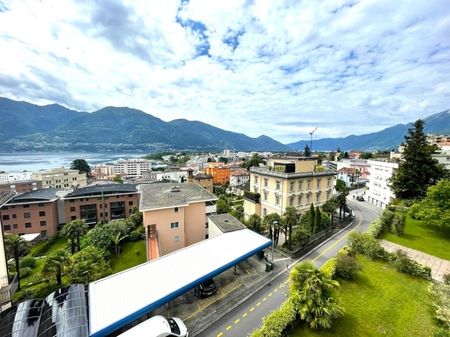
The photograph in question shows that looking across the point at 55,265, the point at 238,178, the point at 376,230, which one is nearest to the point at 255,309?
the point at 55,265

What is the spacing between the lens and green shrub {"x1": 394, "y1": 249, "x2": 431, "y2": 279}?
61.9 feet

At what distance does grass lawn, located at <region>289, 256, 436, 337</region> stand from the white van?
7005mm

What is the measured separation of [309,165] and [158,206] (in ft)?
90.6

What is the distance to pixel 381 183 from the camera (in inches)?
2098

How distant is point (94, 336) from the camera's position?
12008 millimetres

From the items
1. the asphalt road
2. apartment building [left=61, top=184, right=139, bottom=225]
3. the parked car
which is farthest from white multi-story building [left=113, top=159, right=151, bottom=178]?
the asphalt road

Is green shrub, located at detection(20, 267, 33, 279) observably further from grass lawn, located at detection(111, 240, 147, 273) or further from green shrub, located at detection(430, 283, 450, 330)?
A: green shrub, located at detection(430, 283, 450, 330)

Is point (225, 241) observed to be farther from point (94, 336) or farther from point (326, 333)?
point (94, 336)

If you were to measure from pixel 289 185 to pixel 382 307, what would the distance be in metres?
21.1

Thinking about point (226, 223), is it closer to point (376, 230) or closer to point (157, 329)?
point (157, 329)

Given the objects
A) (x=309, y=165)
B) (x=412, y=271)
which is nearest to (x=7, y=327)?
(x=412, y=271)

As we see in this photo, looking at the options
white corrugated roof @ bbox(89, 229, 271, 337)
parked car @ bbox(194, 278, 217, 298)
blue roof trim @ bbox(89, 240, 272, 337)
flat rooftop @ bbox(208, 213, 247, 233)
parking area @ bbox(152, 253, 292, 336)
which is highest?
flat rooftop @ bbox(208, 213, 247, 233)

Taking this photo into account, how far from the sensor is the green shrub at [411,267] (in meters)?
18.9

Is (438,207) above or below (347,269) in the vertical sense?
above
